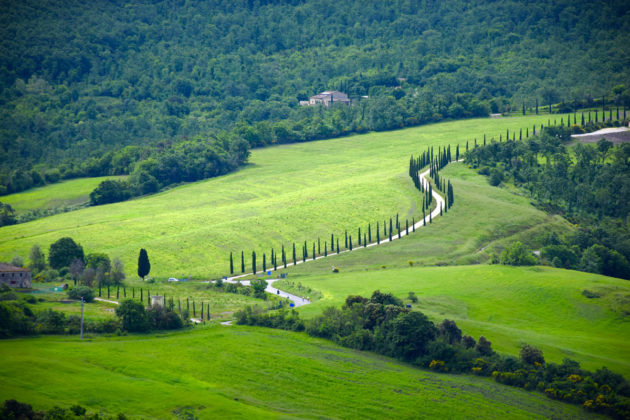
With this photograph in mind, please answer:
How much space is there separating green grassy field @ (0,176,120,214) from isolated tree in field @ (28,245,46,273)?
5300 centimetres

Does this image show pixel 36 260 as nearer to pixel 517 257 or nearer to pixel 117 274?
pixel 117 274

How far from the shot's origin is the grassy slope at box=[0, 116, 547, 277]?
126 m

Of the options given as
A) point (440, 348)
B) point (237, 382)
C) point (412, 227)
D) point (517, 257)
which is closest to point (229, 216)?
point (412, 227)

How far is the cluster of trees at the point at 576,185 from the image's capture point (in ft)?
436

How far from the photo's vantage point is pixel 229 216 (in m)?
150

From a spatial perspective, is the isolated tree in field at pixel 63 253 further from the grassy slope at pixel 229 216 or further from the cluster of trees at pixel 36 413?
the cluster of trees at pixel 36 413

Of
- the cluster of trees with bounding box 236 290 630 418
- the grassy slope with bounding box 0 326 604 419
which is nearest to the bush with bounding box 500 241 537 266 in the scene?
A: the cluster of trees with bounding box 236 290 630 418

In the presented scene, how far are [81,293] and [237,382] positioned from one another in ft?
100

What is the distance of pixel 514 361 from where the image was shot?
80.0m

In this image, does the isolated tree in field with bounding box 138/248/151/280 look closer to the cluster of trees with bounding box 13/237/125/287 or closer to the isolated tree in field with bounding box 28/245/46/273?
the cluster of trees with bounding box 13/237/125/287

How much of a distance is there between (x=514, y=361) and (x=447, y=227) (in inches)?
2545

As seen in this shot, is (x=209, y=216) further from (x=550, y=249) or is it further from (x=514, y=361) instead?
(x=514, y=361)

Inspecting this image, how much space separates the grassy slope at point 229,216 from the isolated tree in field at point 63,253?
6412 millimetres

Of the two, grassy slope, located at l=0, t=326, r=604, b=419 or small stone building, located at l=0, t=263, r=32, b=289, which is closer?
grassy slope, located at l=0, t=326, r=604, b=419
